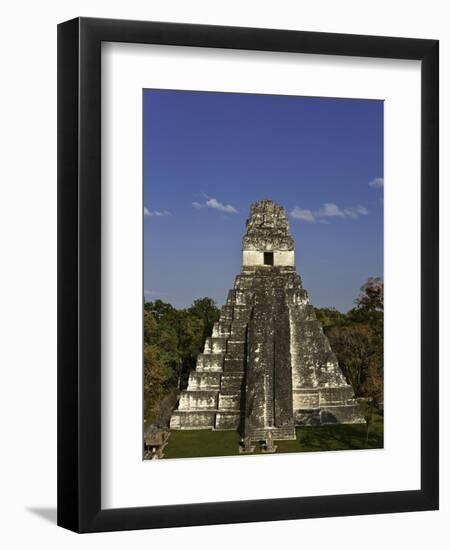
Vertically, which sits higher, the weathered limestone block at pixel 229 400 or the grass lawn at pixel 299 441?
the weathered limestone block at pixel 229 400

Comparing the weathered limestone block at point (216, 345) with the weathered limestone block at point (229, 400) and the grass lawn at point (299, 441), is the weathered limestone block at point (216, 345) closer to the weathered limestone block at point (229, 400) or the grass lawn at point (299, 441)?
the weathered limestone block at point (229, 400)

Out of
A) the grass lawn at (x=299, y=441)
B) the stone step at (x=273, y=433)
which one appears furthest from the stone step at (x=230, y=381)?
the grass lawn at (x=299, y=441)

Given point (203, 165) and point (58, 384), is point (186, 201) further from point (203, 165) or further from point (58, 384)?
point (58, 384)

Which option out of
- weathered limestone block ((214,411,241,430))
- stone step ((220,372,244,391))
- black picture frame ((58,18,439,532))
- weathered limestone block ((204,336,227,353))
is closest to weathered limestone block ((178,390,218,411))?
weathered limestone block ((214,411,241,430))

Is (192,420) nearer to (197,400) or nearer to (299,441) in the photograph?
(197,400)

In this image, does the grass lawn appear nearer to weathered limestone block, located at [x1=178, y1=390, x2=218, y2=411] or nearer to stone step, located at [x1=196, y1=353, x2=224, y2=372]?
weathered limestone block, located at [x1=178, y1=390, x2=218, y2=411]

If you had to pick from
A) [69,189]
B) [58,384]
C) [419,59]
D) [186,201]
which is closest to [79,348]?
[58,384]
